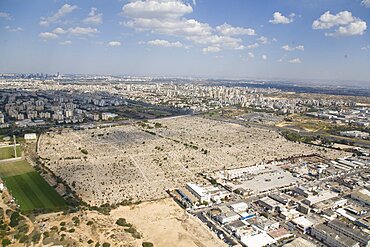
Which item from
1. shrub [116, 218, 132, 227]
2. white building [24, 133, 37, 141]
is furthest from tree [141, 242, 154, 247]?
white building [24, 133, 37, 141]

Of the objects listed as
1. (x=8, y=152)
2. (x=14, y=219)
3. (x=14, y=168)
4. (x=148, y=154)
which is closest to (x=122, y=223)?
(x=14, y=219)

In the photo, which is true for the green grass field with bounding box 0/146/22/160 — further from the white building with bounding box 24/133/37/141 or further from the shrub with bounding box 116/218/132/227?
the shrub with bounding box 116/218/132/227

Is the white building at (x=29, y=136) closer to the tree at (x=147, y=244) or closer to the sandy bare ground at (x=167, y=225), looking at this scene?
the sandy bare ground at (x=167, y=225)

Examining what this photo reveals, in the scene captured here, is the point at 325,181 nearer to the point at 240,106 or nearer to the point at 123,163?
the point at 123,163

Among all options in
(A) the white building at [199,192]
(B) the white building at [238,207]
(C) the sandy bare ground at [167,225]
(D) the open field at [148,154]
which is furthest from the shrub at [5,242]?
(B) the white building at [238,207]

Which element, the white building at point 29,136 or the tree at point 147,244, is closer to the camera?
the tree at point 147,244

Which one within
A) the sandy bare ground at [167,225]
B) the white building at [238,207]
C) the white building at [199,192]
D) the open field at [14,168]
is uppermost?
the white building at [199,192]

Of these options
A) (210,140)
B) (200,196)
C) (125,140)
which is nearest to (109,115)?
(125,140)
